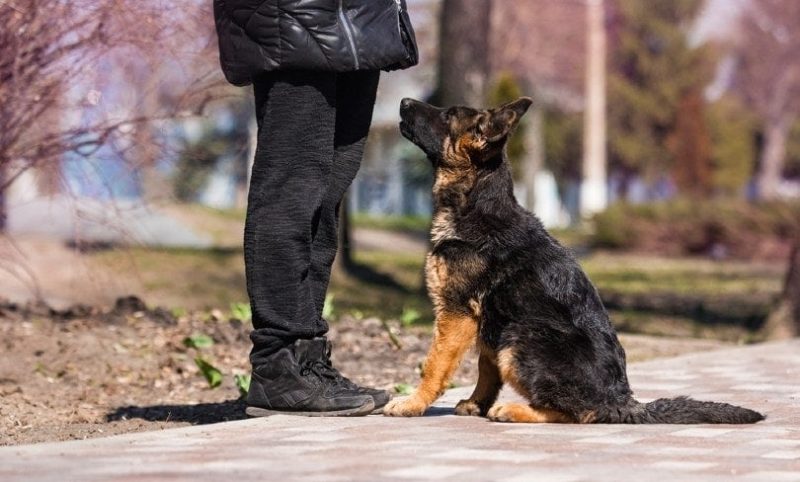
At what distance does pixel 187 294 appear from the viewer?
13.4 meters

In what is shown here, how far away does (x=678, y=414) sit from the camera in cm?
516

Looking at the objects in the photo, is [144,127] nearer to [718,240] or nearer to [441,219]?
[441,219]

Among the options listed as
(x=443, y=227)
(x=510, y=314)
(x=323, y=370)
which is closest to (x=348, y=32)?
(x=443, y=227)

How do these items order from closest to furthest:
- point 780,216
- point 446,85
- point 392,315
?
1. point 392,315
2. point 446,85
3. point 780,216

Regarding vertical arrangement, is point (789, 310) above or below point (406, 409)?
above

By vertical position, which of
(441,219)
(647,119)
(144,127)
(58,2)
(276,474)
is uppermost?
(647,119)

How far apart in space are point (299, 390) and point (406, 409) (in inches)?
16.3

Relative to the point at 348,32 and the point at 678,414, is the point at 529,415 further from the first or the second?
the point at 348,32

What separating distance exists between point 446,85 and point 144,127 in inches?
270

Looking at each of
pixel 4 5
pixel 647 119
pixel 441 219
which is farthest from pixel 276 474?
pixel 647 119

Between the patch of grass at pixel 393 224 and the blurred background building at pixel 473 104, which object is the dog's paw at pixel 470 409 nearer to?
the blurred background building at pixel 473 104

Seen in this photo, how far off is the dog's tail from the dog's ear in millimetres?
1113

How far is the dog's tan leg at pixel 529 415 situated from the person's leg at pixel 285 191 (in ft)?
2.65

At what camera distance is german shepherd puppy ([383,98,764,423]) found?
5.18 m
